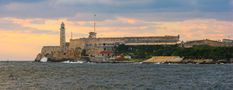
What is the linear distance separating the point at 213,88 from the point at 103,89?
44.9 ft

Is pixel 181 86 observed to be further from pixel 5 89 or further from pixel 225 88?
pixel 5 89

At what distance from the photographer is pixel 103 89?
75.6m

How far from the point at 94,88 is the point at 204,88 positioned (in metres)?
13.7

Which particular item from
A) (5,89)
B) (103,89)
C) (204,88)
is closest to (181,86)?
(204,88)

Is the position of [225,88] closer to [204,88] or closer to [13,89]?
[204,88]

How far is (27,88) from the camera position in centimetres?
7881

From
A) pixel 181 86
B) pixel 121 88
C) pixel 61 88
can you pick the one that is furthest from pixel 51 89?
pixel 181 86

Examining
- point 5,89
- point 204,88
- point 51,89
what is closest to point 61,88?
point 51,89

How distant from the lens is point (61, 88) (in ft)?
257

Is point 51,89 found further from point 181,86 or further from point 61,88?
point 181,86

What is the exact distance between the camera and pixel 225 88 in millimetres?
76188

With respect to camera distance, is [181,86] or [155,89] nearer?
[155,89]

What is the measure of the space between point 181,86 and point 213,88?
5.35 m

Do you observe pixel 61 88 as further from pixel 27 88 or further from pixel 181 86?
pixel 181 86
